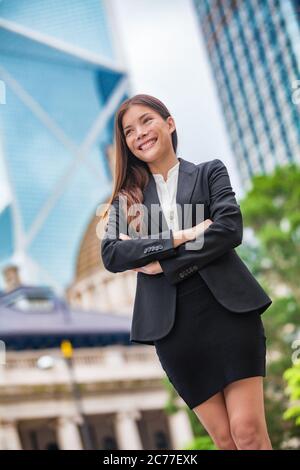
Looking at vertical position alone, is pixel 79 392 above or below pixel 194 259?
below

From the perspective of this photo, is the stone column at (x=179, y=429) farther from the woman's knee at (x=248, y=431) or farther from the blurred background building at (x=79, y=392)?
the woman's knee at (x=248, y=431)

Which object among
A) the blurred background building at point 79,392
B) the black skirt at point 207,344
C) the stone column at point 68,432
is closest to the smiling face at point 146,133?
the black skirt at point 207,344

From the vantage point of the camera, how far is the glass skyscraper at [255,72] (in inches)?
1649

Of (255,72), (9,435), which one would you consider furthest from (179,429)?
(255,72)

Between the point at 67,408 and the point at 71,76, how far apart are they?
38.7m

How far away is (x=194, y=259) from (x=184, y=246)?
0.21ft

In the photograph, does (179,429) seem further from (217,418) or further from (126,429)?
(217,418)

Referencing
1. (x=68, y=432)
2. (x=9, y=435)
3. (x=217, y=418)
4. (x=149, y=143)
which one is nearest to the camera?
(x=217, y=418)

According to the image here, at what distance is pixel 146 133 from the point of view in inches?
103

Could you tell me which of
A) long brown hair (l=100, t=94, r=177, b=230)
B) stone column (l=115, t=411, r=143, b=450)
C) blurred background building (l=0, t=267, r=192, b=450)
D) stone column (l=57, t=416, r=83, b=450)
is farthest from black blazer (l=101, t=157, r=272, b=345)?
stone column (l=115, t=411, r=143, b=450)

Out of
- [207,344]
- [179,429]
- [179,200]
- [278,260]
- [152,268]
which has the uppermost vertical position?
[179,200]

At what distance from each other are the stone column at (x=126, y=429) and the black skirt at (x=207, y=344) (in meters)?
19.5

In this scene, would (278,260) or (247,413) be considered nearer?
(247,413)
